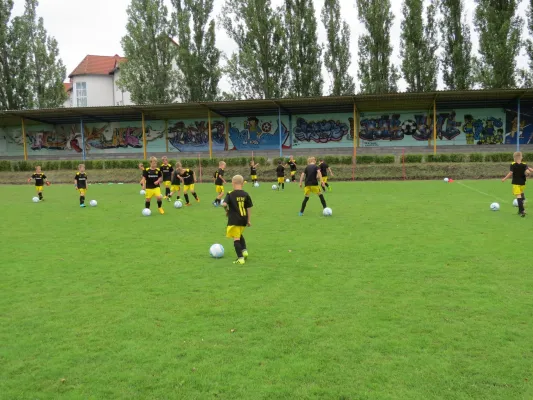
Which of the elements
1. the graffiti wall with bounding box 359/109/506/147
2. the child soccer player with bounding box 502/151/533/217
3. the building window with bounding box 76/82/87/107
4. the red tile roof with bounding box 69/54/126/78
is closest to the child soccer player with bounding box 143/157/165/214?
the child soccer player with bounding box 502/151/533/217

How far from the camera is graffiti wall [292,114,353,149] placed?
3878 centimetres

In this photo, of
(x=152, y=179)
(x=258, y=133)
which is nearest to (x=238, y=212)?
(x=152, y=179)

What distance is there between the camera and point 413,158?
31.1 meters

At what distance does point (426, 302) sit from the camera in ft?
19.5

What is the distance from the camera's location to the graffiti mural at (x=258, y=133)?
131 feet

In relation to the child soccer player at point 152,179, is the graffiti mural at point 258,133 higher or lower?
higher

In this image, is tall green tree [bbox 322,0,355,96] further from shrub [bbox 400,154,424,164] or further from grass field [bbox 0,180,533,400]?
grass field [bbox 0,180,533,400]

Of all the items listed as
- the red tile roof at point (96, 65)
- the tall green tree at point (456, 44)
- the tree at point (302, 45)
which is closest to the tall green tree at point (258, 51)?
the tree at point (302, 45)

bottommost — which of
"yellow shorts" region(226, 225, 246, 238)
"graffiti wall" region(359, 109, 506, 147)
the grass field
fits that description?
the grass field

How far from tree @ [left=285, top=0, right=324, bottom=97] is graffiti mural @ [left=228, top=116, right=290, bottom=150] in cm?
366

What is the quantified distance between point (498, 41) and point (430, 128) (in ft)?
26.0

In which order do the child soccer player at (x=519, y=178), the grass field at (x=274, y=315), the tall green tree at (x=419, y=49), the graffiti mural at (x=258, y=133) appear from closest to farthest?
the grass field at (x=274, y=315) < the child soccer player at (x=519, y=178) < the tall green tree at (x=419, y=49) < the graffiti mural at (x=258, y=133)

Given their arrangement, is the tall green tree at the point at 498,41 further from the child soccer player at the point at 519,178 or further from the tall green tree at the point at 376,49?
the child soccer player at the point at 519,178

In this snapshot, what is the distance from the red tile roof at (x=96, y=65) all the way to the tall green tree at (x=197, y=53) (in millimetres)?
20996
